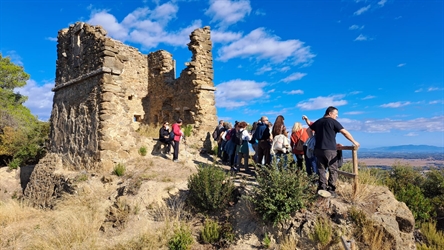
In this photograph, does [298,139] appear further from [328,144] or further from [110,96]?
[110,96]

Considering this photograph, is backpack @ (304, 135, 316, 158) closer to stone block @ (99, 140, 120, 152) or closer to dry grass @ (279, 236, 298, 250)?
dry grass @ (279, 236, 298, 250)

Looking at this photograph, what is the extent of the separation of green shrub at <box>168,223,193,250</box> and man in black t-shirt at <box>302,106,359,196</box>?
287 cm

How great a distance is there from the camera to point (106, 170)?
9117 mm

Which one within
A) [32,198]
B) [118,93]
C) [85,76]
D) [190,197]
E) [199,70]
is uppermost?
[199,70]

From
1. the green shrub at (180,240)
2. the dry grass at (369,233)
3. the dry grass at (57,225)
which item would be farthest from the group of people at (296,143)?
the dry grass at (57,225)

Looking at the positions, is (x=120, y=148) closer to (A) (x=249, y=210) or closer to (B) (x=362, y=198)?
(A) (x=249, y=210)

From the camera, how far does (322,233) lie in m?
5.23

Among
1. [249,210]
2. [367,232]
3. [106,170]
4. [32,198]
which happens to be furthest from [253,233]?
[32,198]

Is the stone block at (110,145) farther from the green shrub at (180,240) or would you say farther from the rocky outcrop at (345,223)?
the rocky outcrop at (345,223)

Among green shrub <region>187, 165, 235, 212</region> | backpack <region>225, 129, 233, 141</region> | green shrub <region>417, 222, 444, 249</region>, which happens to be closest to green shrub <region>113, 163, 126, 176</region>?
green shrub <region>187, 165, 235, 212</region>

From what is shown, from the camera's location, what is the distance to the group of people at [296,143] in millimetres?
5953

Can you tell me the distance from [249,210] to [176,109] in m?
8.75

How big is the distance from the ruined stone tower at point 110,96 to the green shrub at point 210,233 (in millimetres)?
4528

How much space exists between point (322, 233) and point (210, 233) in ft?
7.06
